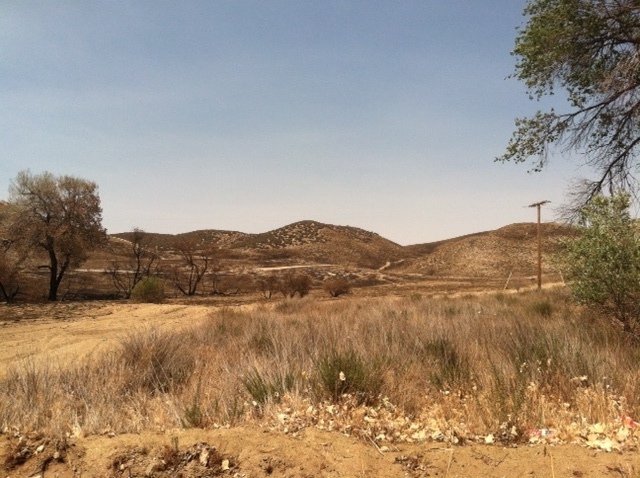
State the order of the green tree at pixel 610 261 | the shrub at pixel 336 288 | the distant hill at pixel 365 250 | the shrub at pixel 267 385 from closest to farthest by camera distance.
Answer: the shrub at pixel 267 385 → the green tree at pixel 610 261 → the shrub at pixel 336 288 → the distant hill at pixel 365 250

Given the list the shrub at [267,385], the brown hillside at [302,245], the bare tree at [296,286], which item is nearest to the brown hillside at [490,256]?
the brown hillside at [302,245]

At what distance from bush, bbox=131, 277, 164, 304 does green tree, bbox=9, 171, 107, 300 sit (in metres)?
6.05

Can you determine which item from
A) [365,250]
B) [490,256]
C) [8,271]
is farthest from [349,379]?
[365,250]

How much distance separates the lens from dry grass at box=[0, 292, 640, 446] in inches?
144

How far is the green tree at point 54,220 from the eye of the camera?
86.8 ft

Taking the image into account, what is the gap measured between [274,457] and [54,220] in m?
29.9

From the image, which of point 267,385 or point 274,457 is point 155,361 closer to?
point 267,385

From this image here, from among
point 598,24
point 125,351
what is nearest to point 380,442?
point 125,351

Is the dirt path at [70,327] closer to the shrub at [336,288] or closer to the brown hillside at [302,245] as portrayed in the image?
the shrub at [336,288]

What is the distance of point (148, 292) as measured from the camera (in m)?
24.9

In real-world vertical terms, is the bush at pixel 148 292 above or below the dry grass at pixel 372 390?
below

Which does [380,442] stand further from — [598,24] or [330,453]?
[598,24]

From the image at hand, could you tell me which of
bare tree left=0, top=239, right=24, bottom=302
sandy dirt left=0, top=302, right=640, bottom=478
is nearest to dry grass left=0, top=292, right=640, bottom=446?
sandy dirt left=0, top=302, right=640, bottom=478

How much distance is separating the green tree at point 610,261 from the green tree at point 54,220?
28719 mm
